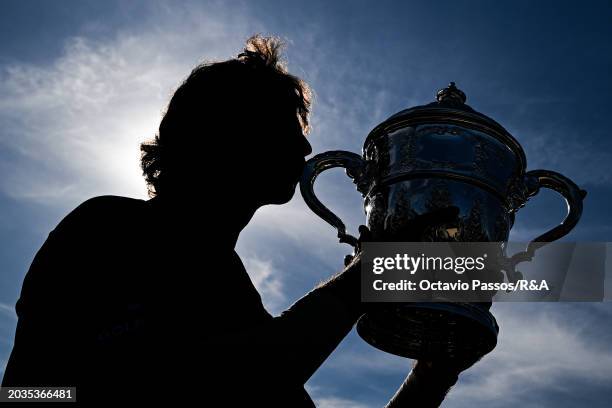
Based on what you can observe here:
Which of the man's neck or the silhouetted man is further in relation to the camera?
the man's neck

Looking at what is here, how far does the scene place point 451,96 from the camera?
3.15 meters

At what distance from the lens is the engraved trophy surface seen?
2773 millimetres

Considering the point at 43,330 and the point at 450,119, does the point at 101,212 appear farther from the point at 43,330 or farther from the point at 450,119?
the point at 450,119

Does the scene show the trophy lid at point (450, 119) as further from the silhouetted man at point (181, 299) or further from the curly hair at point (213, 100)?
the silhouetted man at point (181, 299)

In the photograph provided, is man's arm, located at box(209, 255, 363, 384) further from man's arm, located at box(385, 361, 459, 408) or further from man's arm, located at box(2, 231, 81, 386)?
man's arm, located at box(385, 361, 459, 408)

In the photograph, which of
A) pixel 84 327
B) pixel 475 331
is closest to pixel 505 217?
pixel 475 331

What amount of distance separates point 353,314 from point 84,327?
0.82m

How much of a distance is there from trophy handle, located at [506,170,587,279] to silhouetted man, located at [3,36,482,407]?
1.02 m

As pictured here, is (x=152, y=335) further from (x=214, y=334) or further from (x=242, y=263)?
(x=242, y=263)

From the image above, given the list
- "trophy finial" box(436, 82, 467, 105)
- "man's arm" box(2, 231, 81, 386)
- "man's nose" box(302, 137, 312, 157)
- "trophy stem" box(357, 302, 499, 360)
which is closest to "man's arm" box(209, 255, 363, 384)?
"man's arm" box(2, 231, 81, 386)

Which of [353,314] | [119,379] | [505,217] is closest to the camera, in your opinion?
[119,379]

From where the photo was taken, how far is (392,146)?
9.82 ft

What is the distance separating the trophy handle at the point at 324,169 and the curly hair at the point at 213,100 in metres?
0.27

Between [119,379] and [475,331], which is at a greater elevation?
[475,331]
